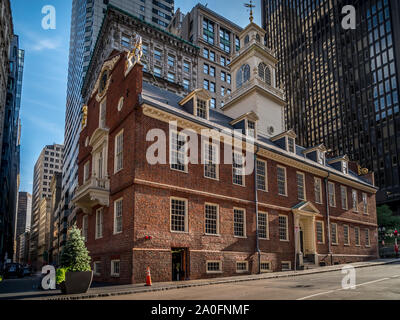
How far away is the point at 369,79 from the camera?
3553 inches

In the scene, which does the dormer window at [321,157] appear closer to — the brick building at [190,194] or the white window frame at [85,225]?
the brick building at [190,194]

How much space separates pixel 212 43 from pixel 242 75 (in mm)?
39416

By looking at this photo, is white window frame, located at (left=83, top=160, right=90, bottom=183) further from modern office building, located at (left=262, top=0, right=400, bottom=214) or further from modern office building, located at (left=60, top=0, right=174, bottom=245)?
modern office building, located at (left=262, top=0, right=400, bottom=214)

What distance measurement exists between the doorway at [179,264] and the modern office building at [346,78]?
162ft

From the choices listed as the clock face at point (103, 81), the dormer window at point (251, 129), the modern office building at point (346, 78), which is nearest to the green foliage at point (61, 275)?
the clock face at point (103, 81)

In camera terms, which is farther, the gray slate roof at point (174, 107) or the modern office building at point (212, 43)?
the modern office building at point (212, 43)

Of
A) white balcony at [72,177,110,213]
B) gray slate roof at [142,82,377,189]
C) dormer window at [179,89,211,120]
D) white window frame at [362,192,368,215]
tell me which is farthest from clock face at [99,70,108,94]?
white window frame at [362,192,368,215]

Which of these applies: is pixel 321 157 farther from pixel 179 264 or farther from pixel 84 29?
pixel 84 29

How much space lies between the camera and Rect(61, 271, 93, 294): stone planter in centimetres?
1520

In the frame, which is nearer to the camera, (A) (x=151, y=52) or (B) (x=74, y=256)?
(B) (x=74, y=256)

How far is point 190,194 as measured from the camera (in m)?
22.5

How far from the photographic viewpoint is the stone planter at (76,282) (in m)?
15.2

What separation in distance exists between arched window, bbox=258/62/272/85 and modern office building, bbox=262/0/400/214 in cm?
3481

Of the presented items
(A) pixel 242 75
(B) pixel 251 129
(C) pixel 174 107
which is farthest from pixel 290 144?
(C) pixel 174 107
